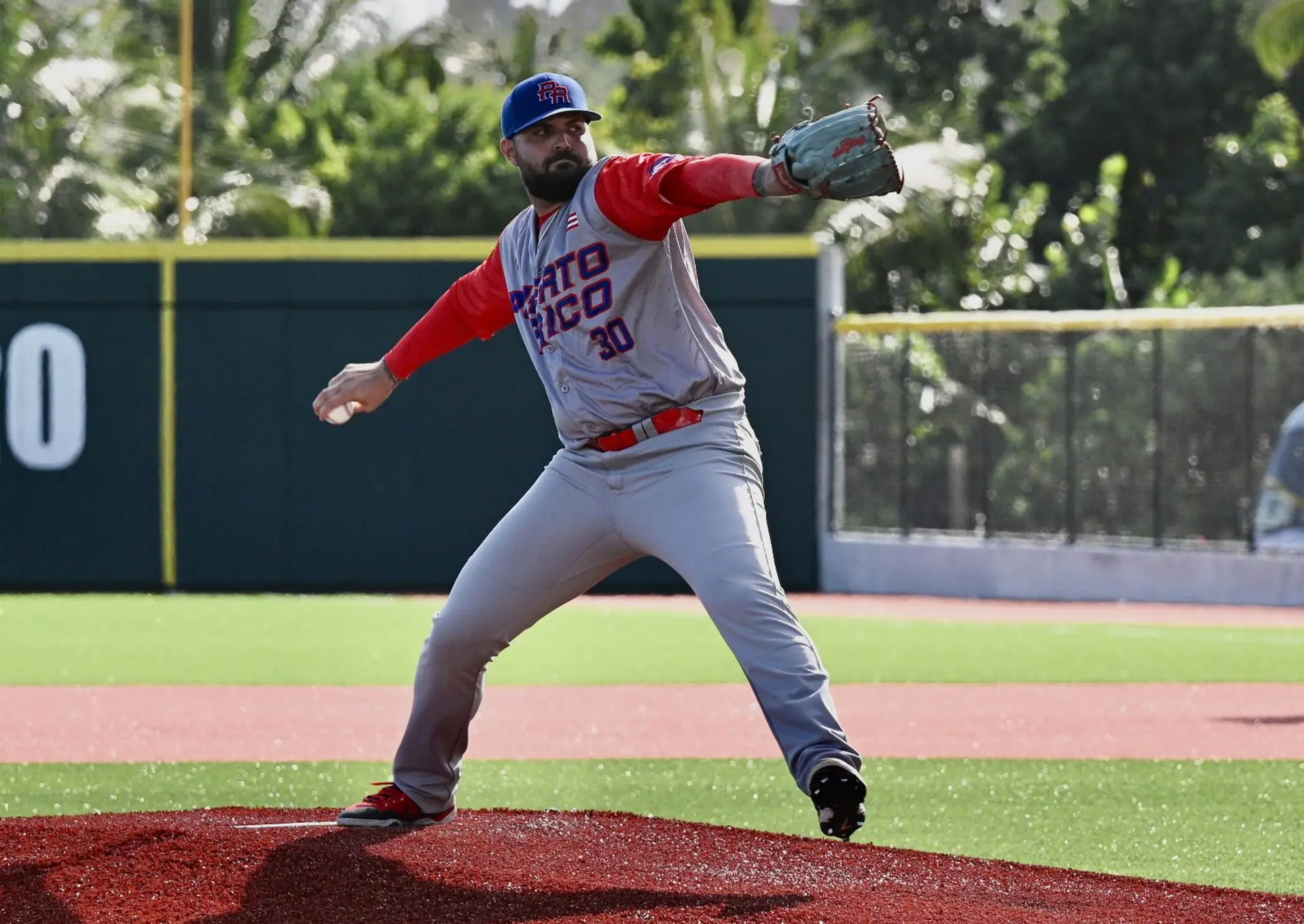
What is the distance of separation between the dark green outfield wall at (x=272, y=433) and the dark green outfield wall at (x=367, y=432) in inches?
0.7

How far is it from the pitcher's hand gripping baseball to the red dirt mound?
121cm

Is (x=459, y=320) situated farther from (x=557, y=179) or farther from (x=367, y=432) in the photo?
(x=367, y=432)

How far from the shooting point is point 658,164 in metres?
4.66

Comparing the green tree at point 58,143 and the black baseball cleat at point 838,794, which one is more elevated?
the green tree at point 58,143

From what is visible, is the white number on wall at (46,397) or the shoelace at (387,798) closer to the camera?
the shoelace at (387,798)

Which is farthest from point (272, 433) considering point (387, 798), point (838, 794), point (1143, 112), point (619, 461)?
point (1143, 112)

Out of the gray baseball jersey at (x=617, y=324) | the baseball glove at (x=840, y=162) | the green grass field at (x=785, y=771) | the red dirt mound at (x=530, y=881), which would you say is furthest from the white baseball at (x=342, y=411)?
the baseball glove at (x=840, y=162)

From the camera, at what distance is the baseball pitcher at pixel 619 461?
15.1 ft

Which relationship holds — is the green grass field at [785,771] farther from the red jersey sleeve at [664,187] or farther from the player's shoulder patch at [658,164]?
the player's shoulder patch at [658,164]

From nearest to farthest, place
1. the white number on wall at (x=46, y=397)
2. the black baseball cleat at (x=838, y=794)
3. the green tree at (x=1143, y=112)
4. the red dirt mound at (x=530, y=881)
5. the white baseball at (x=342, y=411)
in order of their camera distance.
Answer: the red dirt mound at (x=530, y=881) < the black baseball cleat at (x=838, y=794) < the white baseball at (x=342, y=411) < the white number on wall at (x=46, y=397) < the green tree at (x=1143, y=112)

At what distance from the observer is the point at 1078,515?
1688 cm

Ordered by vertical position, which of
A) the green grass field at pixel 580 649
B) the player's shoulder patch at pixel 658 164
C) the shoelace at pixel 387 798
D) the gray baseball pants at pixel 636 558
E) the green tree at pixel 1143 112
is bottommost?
the green grass field at pixel 580 649

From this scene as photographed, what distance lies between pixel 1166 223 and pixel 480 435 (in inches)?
822

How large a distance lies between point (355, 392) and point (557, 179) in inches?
40.5
